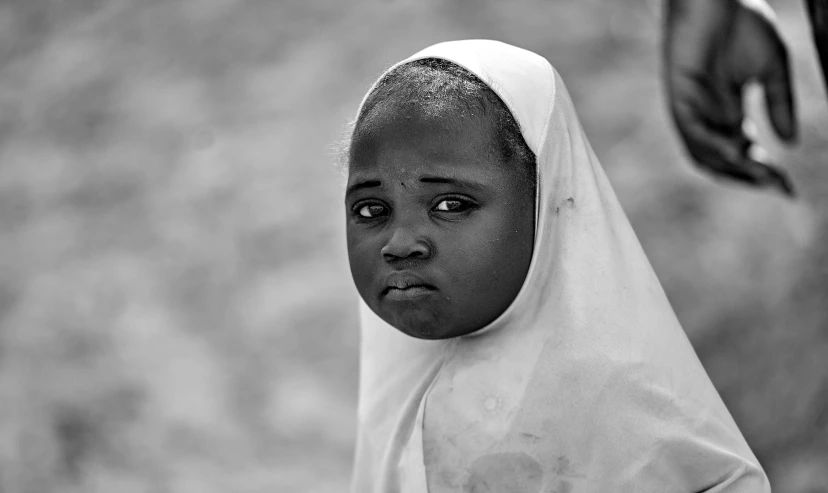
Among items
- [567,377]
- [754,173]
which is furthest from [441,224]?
[754,173]

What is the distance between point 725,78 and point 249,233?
2.74 metres

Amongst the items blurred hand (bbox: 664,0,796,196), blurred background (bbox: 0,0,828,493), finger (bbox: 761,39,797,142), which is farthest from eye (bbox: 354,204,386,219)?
finger (bbox: 761,39,797,142)

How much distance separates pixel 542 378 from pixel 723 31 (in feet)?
6.55

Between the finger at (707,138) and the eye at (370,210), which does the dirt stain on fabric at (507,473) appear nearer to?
the eye at (370,210)

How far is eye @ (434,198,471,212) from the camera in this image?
5.37 ft

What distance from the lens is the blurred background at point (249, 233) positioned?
13.2 feet

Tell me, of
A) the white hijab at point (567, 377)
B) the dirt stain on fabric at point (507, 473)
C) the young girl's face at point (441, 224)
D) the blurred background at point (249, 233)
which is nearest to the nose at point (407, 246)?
the young girl's face at point (441, 224)

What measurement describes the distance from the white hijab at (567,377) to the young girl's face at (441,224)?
72 millimetres

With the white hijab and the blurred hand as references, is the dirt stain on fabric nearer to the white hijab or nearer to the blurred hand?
the white hijab

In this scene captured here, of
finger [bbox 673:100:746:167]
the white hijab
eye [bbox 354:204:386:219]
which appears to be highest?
finger [bbox 673:100:746:167]

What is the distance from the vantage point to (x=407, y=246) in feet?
5.25

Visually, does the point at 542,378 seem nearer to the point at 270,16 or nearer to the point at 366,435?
the point at 366,435

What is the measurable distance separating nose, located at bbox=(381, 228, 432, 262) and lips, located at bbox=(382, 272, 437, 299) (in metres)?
0.03

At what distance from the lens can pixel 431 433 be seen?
1.73 metres
